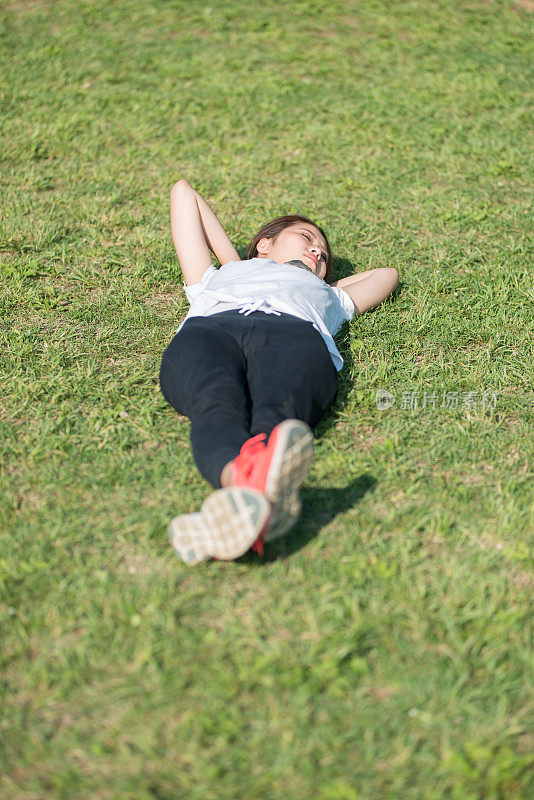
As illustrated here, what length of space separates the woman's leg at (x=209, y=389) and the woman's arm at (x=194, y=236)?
26.2 inches

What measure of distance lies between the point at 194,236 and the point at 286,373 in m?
1.37

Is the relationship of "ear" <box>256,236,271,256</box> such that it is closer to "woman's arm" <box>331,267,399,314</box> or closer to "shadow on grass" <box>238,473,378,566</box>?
"woman's arm" <box>331,267,399,314</box>

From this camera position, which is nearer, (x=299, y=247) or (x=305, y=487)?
(x=305, y=487)

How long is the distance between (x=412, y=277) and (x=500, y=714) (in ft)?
9.72

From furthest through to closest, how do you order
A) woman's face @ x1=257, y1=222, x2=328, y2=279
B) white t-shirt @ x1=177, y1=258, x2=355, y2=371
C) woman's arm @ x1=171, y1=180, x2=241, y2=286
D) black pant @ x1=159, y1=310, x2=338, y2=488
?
woman's face @ x1=257, y1=222, x2=328, y2=279 → woman's arm @ x1=171, y1=180, x2=241, y2=286 → white t-shirt @ x1=177, y1=258, x2=355, y2=371 → black pant @ x1=159, y1=310, x2=338, y2=488

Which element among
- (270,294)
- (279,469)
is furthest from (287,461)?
(270,294)

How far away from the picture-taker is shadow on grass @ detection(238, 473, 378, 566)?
2643 mm

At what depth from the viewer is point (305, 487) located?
2.96m

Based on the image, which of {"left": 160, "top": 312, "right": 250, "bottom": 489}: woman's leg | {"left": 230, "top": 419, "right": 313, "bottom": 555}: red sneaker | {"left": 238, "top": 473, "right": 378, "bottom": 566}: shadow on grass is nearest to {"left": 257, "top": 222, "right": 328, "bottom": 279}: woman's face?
{"left": 160, "top": 312, "right": 250, "bottom": 489}: woman's leg

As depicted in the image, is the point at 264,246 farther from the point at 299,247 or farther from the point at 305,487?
the point at 305,487

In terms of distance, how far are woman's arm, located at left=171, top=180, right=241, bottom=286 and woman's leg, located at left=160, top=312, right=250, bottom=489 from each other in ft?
2.18

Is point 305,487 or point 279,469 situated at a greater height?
point 279,469

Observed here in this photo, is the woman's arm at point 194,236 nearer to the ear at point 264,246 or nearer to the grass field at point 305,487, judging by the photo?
the ear at point 264,246

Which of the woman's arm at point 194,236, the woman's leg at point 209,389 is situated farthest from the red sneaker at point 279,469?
the woman's arm at point 194,236
